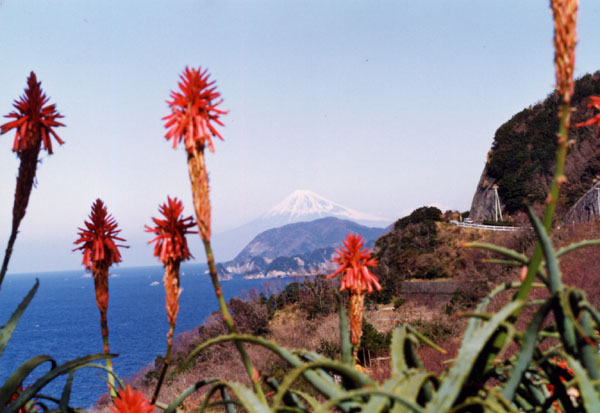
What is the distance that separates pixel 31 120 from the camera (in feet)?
5.40

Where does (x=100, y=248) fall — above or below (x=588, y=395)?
above

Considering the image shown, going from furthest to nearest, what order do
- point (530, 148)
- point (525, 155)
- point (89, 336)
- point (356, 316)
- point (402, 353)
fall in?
1. point (89, 336)
2. point (530, 148)
3. point (525, 155)
4. point (356, 316)
5. point (402, 353)

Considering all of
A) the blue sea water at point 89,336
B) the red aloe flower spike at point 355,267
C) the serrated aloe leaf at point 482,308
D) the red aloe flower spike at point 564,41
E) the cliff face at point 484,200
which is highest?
the cliff face at point 484,200

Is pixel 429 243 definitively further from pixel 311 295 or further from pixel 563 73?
pixel 563 73

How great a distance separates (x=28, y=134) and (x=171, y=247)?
66 cm

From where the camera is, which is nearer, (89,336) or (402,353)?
(402,353)

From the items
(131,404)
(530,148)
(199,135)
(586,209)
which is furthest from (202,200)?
(530,148)

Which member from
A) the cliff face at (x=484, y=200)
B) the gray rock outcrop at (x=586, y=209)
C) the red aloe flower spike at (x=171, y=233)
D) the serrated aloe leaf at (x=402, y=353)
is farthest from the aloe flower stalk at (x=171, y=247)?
the cliff face at (x=484, y=200)

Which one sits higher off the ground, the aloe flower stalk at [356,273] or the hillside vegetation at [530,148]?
the hillside vegetation at [530,148]

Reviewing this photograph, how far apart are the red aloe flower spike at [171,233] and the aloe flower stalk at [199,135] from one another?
236mm

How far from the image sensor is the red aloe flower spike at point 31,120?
1630mm

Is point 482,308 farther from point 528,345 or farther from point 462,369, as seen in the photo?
point 462,369

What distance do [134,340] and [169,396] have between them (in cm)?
5346

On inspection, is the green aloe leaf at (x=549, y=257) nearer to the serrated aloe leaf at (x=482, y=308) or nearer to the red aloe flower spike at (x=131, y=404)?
the serrated aloe leaf at (x=482, y=308)
